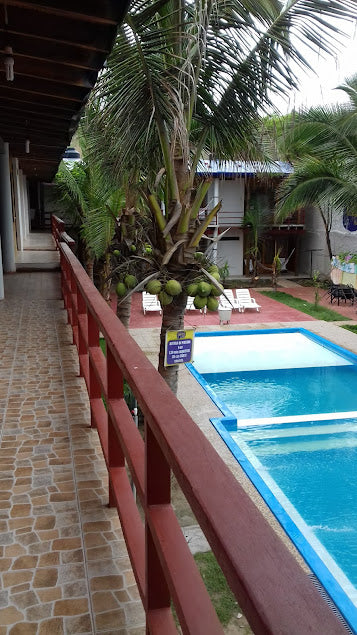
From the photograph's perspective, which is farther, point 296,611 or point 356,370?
point 356,370

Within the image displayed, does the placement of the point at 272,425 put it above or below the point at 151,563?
below

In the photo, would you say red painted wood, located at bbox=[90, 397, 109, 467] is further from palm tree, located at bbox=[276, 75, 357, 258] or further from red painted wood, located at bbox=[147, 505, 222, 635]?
palm tree, located at bbox=[276, 75, 357, 258]

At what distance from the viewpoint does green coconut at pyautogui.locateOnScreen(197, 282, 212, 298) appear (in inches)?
257

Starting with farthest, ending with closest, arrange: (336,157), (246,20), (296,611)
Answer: (336,157) → (246,20) → (296,611)

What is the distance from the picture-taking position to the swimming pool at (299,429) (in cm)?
696

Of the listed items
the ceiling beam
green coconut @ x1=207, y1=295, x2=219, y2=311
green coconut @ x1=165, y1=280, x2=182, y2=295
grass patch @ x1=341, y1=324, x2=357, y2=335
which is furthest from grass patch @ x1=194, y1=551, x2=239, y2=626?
grass patch @ x1=341, y1=324, x2=357, y2=335

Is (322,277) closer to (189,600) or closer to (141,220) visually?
(141,220)

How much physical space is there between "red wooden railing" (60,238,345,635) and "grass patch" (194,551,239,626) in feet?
11.9

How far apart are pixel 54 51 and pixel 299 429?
8.09 metres

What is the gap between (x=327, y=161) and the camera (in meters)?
16.5

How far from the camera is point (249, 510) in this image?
108 cm

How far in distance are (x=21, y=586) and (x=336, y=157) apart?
614 inches

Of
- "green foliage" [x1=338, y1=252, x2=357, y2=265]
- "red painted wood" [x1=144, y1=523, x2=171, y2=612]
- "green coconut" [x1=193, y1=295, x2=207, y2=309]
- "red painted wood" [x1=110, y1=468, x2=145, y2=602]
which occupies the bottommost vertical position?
"green foliage" [x1=338, y1=252, x2=357, y2=265]

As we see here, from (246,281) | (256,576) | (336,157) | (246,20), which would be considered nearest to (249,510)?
(256,576)
